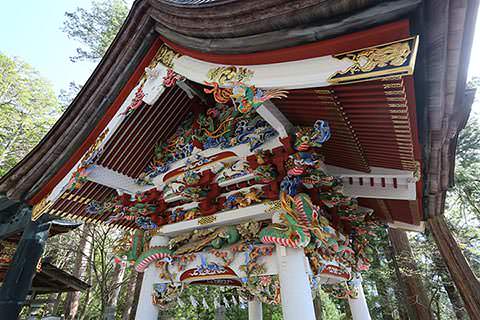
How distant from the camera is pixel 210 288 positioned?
10.3 meters

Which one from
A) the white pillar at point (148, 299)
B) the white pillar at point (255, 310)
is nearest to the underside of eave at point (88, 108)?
the white pillar at point (148, 299)

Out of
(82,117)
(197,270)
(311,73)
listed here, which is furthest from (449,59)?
(82,117)

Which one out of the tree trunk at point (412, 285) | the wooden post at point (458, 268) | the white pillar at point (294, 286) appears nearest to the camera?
the white pillar at point (294, 286)

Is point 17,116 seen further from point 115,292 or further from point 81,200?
point 81,200

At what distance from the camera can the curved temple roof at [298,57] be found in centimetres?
122

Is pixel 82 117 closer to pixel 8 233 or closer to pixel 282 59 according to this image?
pixel 282 59

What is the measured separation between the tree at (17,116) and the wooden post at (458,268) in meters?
14.6

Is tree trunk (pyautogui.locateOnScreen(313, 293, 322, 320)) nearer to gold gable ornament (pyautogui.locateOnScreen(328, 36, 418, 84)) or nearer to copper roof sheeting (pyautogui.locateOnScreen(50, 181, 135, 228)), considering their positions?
copper roof sheeting (pyautogui.locateOnScreen(50, 181, 135, 228))

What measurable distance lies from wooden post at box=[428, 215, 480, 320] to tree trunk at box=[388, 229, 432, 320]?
319 centimetres

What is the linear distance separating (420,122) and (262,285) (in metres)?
2.06

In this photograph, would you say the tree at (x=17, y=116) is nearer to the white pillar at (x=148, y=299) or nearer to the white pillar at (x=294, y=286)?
the white pillar at (x=148, y=299)

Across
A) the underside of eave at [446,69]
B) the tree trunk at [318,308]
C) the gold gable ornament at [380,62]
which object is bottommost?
the tree trunk at [318,308]

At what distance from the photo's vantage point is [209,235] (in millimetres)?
3037

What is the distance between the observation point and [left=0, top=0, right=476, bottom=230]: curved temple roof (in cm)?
122
